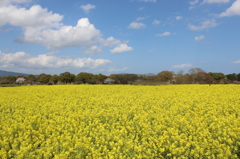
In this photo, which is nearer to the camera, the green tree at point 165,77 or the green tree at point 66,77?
the green tree at point 165,77

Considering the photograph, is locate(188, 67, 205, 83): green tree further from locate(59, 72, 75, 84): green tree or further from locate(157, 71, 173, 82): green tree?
locate(59, 72, 75, 84): green tree

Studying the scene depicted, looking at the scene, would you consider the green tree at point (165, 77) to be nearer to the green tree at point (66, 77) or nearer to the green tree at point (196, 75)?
the green tree at point (196, 75)

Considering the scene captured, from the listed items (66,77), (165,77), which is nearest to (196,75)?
(165,77)

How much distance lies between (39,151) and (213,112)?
23.5ft

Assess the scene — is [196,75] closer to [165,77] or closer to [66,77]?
[165,77]

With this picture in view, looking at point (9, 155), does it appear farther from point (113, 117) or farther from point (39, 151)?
point (113, 117)

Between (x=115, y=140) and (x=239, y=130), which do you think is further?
(x=239, y=130)

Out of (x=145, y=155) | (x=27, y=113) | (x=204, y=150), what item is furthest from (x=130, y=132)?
(x=27, y=113)

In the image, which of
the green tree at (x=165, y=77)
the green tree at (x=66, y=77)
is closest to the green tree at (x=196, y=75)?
the green tree at (x=165, y=77)

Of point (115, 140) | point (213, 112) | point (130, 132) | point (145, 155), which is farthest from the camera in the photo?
point (213, 112)

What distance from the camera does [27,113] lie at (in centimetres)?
914

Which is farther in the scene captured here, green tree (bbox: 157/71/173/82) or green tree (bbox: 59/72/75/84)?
green tree (bbox: 59/72/75/84)

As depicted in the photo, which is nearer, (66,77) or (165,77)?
(165,77)

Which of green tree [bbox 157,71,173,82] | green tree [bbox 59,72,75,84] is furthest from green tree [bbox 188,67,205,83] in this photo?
green tree [bbox 59,72,75,84]
